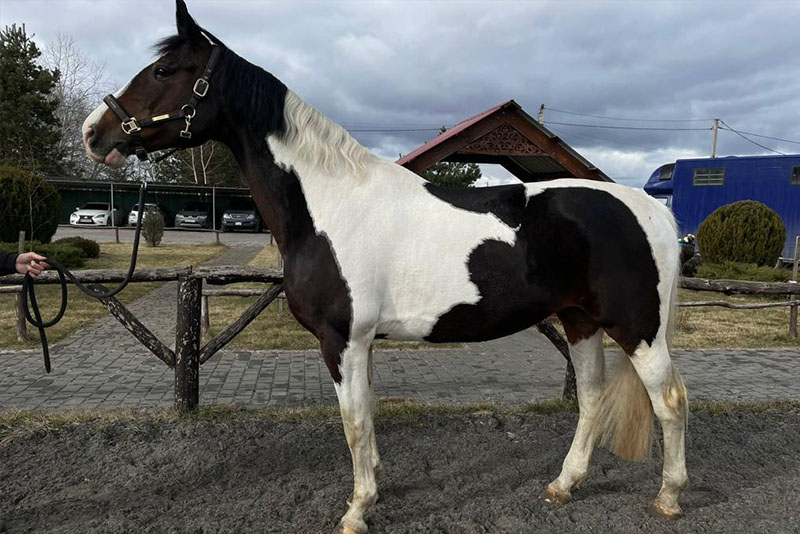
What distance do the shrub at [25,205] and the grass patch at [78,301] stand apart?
144cm

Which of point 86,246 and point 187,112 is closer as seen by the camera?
point 187,112

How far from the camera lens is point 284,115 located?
249 cm

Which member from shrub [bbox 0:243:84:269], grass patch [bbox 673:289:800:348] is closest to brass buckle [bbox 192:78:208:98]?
grass patch [bbox 673:289:800:348]

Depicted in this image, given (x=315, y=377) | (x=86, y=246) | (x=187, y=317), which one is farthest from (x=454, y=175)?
(x=187, y=317)

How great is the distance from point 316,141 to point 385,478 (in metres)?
1.99

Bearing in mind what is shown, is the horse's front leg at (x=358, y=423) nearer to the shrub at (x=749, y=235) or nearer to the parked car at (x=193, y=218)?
the shrub at (x=749, y=235)

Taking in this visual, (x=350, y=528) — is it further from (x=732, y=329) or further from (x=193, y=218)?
(x=193, y=218)

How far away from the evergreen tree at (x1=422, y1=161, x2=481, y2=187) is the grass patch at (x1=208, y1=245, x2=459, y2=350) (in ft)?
47.6

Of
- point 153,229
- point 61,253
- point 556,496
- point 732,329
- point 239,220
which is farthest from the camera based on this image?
point 239,220

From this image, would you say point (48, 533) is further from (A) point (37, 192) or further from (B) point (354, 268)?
(A) point (37, 192)

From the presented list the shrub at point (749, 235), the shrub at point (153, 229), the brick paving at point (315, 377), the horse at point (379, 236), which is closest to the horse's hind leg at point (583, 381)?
the horse at point (379, 236)

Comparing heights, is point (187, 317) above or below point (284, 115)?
Answer: below

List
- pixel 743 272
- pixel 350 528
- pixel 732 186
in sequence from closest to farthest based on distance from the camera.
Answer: pixel 350 528
pixel 743 272
pixel 732 186

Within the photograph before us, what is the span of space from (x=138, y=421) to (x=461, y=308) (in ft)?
8.84
